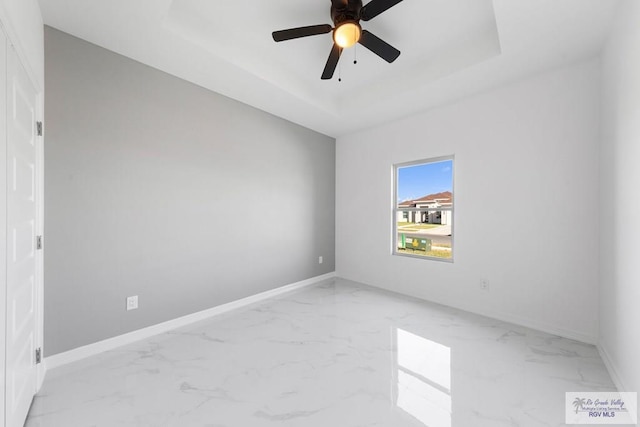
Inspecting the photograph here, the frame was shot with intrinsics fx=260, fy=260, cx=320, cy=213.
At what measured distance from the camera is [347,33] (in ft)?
6.42

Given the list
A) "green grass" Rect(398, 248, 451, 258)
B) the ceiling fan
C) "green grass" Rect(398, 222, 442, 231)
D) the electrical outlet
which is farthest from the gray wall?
"green grass" Rect(398, 248, 451, 258)

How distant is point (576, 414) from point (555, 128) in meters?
2.38

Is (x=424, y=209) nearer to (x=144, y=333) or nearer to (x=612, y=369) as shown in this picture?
(x=612, y=369)

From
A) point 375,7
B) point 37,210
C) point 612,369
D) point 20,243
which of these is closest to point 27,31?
point 37,210

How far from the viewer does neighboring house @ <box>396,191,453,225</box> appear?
3.45 meters

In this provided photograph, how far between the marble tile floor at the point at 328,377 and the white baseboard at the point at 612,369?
52 millimetres

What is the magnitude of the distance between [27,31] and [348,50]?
7.99ft

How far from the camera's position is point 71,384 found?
1.81 metres

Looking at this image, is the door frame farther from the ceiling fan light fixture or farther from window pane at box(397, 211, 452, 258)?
window pane at box(397, 211, 452, 258)

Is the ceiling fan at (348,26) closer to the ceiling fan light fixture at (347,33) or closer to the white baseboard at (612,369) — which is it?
the ceiling fan light fixture at (347,33)

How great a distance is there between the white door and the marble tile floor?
30 cm

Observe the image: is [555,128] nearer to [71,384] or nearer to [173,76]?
[173,76]

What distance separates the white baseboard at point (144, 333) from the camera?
6.73ft

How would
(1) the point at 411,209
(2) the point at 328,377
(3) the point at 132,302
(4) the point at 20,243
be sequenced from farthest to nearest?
(1) the point at 411,209 → (3) the point at 132,302 → (2) the point at 328,377 → (4) the point at 20,243
